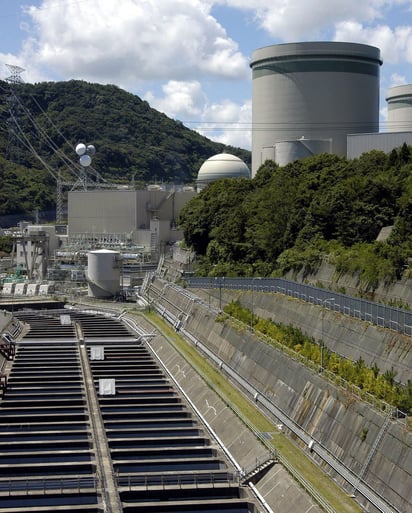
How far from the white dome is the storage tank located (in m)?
17.1

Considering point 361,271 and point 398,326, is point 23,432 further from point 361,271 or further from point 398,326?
point 361,271

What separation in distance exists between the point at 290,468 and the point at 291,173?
122ft

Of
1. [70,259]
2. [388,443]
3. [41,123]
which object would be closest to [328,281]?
[388,443]

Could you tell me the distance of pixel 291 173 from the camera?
2340 inches

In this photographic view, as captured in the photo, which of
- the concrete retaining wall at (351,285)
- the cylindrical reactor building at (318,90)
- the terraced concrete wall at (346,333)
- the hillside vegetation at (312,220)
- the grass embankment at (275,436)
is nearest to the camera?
the grass embankment at (275,436)

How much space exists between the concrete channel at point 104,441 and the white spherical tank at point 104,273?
924 inches

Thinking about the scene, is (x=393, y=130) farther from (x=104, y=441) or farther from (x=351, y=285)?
(x=104, y=441)

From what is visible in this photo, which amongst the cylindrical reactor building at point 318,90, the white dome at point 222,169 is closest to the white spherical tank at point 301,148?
the cylindrical reactor building at point 318,90

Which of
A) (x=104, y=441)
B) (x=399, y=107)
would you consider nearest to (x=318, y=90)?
(x=399, y=107)

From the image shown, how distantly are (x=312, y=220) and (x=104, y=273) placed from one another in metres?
28.0

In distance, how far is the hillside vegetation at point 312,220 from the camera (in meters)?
40.6

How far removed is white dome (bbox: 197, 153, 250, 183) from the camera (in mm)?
95188

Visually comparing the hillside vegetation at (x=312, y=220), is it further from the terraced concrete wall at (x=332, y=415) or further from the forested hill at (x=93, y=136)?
the forested hill at (x=93, y=136)

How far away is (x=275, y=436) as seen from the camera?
90.7ft
